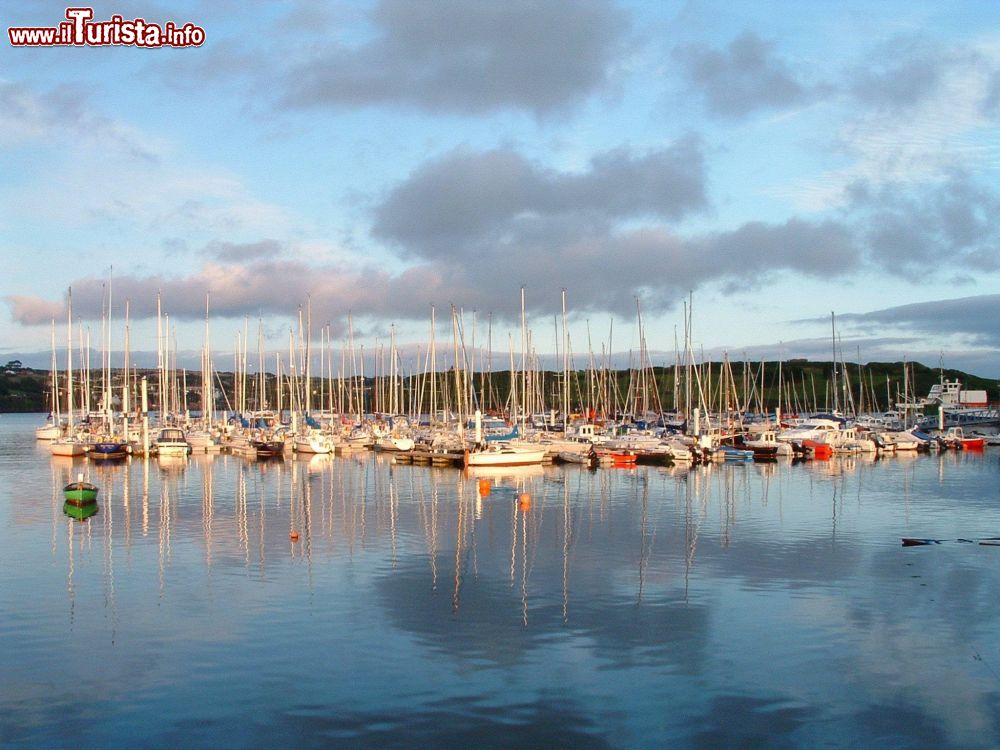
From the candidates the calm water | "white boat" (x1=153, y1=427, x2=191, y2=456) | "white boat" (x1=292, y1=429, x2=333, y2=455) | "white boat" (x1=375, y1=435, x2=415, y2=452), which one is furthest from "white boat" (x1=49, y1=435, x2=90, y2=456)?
the calm water

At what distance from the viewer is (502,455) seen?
225 feet

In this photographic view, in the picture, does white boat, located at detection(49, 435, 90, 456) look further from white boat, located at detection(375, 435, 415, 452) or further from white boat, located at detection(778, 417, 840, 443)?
white boat, located at detection(778, 417, 840, 443)

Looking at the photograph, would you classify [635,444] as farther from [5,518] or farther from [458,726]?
[458,726]

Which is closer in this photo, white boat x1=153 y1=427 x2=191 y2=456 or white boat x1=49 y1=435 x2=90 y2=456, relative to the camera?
white boat x1=153 y1=427 x2=191 y2=456

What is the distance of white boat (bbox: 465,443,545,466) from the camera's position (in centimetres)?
6819

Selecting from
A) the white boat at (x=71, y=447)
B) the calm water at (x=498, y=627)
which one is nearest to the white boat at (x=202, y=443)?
the white boat at (x=71, y=447)

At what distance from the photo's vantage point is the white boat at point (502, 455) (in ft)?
224

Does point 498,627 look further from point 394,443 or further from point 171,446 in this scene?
point 171,446

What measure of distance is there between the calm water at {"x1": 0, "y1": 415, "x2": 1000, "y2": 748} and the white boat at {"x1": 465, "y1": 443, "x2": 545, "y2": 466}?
21.5m

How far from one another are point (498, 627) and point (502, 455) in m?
A: 45.4

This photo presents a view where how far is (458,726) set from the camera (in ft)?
55.0

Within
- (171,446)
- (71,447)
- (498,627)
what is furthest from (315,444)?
(498,627)

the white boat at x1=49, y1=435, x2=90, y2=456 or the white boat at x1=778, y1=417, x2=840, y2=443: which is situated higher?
the white boat at x1=49, y1=435, x2=90, y2=456

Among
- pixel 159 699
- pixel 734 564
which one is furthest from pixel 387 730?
pixel 734 564
